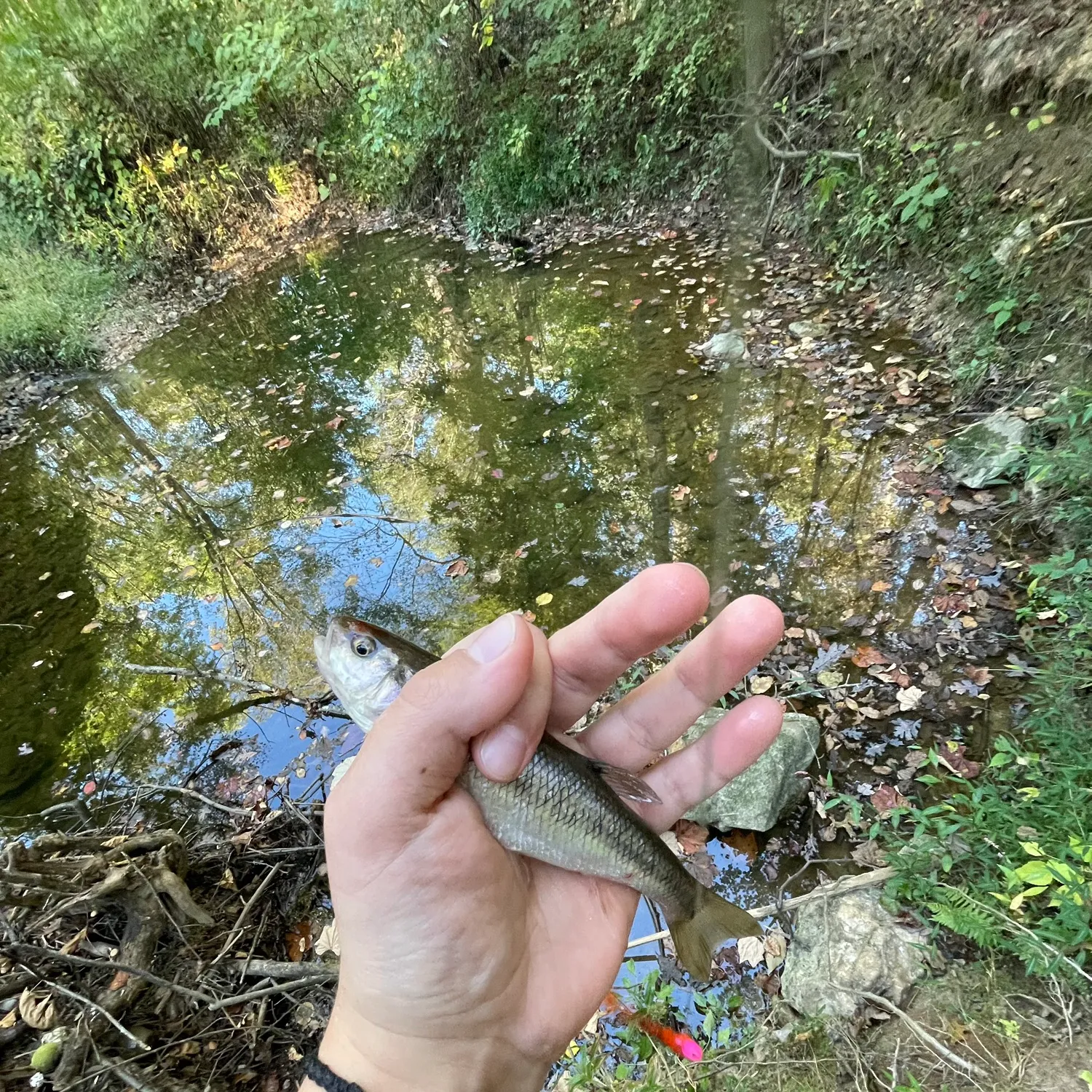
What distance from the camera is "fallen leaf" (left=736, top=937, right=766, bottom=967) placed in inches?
127

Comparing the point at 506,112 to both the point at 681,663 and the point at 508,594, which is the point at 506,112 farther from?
the point at 681,663

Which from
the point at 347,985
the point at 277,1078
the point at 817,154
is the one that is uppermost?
the point at 817,154

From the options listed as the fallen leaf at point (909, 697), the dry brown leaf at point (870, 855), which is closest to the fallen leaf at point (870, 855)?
the dry brown leaf at point (870, 855)

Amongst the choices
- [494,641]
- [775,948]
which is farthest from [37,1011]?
[775,948]

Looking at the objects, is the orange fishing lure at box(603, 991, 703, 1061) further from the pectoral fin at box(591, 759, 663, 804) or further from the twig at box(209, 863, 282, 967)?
the twig at box(209, 863, 282, 967)

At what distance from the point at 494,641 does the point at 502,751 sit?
378mm

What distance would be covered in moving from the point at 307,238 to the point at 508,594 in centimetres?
1503

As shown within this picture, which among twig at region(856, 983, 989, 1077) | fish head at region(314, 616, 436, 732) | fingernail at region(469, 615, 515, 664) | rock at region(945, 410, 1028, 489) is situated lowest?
twig at region(856, 983, 989, 1077)

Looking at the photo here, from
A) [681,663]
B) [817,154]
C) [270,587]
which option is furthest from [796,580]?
[817,154]

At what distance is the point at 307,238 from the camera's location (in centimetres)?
1658

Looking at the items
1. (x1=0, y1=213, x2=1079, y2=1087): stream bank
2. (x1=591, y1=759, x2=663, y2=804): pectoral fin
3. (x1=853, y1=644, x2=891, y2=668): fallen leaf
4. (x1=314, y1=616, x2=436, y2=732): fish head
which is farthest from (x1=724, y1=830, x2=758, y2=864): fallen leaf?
(x1=314, y1=616, x2=436, y2=732): fish head

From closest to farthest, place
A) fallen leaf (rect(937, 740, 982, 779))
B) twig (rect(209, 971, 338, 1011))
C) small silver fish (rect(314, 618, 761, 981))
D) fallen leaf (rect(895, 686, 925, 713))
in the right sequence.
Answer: small silver fish (rect(314, 618, 761, 981)) → twig (rect(209, 971, 338, 1011)) → fallen leaf (rect(937, 740, 982, 779)) → fallen leaf (rect(895, 686, 925, 713))

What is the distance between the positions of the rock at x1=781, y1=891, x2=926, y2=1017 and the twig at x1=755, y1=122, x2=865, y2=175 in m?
7.27

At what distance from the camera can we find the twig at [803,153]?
7453mm
